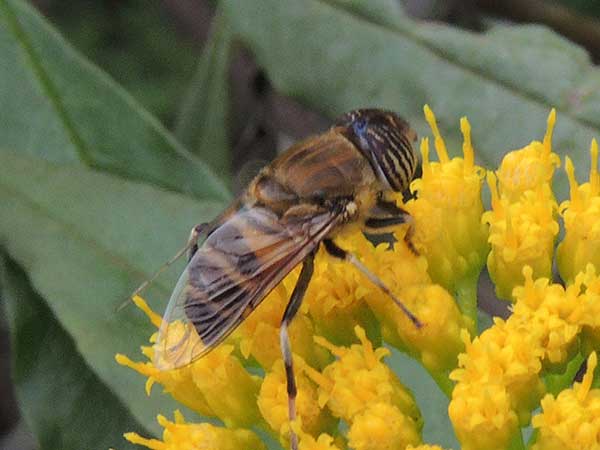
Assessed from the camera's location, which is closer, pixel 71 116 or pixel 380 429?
pixel 380 429

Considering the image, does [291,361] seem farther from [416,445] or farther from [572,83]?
[572,83]

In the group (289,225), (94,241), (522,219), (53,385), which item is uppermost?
(522,219)

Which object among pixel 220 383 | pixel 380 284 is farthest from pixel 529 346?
pixel 220 383

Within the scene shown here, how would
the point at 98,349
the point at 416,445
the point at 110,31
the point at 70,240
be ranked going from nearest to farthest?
1. the point at 416,445
2. the point at 98,349
3. the point at 70,240
4. the point at 110,31

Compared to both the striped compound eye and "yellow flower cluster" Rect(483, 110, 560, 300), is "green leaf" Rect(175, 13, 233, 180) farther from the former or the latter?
"yellow flower cluster" Rect(483, 110, 560, 300)

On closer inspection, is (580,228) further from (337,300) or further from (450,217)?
(337,300)

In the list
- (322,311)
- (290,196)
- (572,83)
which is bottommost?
(322,311)

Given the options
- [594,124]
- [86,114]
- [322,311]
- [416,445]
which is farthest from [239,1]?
[416,445]
